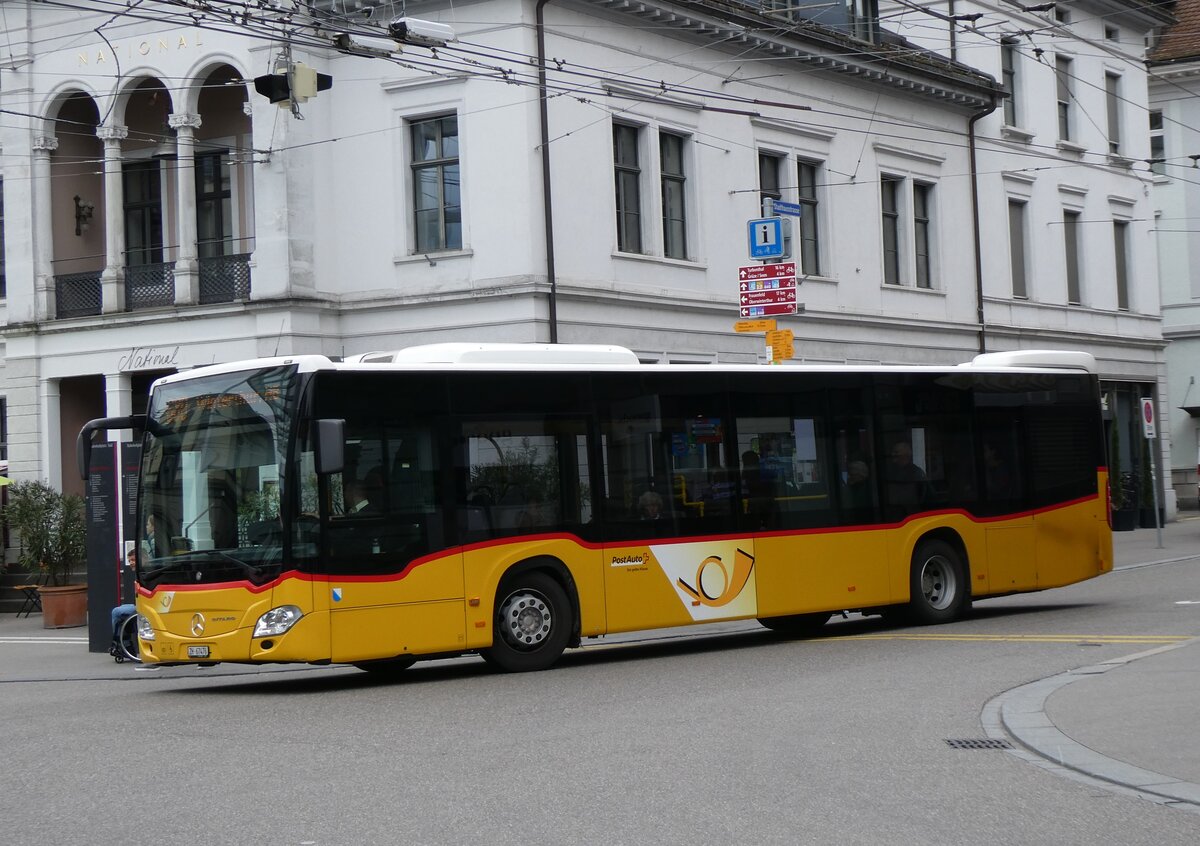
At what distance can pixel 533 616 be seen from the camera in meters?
15.5

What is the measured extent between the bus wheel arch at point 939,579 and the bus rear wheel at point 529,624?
15.8 feet

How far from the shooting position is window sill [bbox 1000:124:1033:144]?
39.9 metres

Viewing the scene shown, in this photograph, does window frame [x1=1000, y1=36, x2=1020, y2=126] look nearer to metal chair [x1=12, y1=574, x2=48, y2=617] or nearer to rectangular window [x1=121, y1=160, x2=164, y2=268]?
rectangular window [x1=121, y1=160, x2=164, y2=268]

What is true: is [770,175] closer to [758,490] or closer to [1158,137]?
[758,490]

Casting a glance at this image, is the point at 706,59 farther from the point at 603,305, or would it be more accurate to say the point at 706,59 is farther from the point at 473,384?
the point at 473,384

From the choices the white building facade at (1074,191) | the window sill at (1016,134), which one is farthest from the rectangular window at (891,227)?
the window sill at (1016,134)

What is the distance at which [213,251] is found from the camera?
1244 inches

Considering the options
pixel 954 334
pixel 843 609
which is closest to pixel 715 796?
pixel 843 609

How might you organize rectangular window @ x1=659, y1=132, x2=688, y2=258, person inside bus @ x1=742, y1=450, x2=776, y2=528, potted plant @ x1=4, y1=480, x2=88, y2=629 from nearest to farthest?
person inside bus @ x1=742, y1=450, x2=776, y2=528
potted plant @ x1=4, y1=480, x2=88, y2=629
rectangular window @ x1=659, y1=132, x2=688, y2=258

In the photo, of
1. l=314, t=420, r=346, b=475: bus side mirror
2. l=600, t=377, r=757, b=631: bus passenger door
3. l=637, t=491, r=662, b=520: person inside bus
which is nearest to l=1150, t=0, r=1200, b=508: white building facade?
l=600, t=377, r=757, b=631: bus passenger door

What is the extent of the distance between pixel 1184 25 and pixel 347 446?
47.3 meters

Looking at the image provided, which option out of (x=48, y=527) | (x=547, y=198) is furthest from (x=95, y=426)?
(x=48, y=527)

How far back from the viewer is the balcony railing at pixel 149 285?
102 ft

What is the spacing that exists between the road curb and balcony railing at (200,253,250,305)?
782 inches
